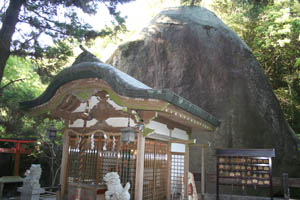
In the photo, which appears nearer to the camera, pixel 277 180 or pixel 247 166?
pixel 247 166

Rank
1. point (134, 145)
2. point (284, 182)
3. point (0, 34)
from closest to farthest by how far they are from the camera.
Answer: point (134, 145) < point (0, 34) < point (284, 182)

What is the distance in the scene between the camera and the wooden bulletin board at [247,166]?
29.5ft

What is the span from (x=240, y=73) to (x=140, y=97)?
9.62 meters

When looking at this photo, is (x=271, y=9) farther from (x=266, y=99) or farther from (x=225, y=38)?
(x=266, y=99)

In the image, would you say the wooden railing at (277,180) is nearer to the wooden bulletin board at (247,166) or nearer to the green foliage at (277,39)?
the wooden bulletin board at (247,166)

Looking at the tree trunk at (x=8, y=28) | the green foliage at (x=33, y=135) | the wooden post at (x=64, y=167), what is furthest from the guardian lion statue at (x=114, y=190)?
the tree trunk at (x=8, y=28)

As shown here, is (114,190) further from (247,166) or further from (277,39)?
(277,39)

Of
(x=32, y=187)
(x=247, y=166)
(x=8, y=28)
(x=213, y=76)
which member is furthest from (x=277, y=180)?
(x=8, y=28)

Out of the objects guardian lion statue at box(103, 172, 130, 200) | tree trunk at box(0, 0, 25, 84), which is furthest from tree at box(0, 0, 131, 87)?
guardian lion statue at box(103, 172, 130, 200)

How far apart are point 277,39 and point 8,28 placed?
542 inches

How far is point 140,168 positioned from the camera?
22.6ft

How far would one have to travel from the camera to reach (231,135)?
1224 cm

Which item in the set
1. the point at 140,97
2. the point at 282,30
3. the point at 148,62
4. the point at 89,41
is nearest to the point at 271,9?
the point at 282,30

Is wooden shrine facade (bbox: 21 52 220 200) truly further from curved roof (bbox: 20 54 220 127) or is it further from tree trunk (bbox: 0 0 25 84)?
tree trunk (bbox: 0 0 25 84)
